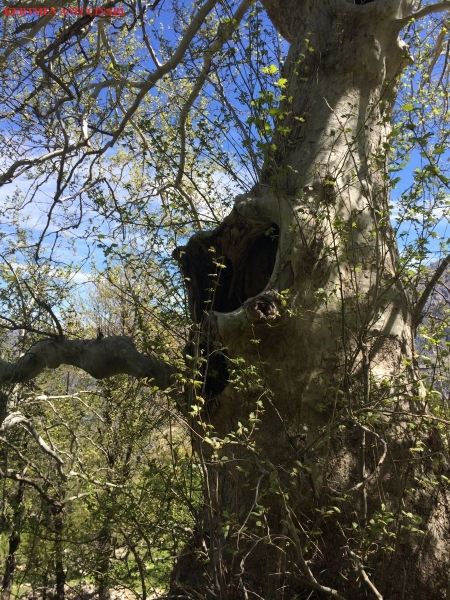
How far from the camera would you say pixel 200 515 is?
3.15 m

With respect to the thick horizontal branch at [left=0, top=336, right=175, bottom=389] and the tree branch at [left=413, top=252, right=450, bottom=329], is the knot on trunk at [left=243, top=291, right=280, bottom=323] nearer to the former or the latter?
the thick horizontal branch at [left=0, top=336, right=175, bottom=389]

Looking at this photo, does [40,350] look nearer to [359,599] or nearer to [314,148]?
[314,148]

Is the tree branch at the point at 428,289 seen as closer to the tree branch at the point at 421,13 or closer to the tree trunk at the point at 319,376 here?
the tree trunk at the point at 319,376

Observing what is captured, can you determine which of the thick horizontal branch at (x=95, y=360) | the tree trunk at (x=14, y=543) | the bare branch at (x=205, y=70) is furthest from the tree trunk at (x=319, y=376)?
the tree trunk at (x=14, y=543)

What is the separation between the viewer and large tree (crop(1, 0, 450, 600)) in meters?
2.87

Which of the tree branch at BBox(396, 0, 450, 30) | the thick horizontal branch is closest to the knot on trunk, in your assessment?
the thick horizontal branch

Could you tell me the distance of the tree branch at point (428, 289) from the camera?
11.7 ft

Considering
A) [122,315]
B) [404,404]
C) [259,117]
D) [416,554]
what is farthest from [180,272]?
[122,315]

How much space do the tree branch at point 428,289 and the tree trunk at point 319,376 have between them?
0.30ft

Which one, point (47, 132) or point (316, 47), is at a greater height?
point (316, 47)

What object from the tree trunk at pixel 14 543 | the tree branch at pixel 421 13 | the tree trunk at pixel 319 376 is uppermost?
the tree branch at pixel 421 13

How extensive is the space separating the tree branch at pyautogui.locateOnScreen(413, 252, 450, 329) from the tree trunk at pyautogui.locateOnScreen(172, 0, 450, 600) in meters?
0.09

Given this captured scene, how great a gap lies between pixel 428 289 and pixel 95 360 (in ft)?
8.55

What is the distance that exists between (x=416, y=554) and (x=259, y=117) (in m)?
2.77
